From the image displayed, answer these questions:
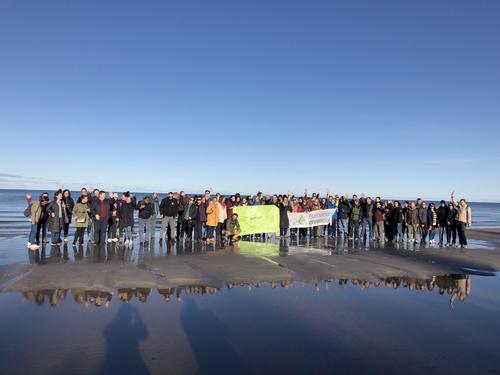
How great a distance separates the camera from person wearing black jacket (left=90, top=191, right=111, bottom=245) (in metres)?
14.6

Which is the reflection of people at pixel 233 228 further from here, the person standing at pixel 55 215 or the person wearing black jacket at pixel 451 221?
the person wearing black jacket at pixel 451 221

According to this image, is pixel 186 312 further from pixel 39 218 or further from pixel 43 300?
pixel 39 218

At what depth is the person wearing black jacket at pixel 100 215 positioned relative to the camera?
48.1 feet

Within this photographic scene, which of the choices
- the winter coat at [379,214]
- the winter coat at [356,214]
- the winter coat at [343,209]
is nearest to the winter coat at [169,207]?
the winter coat at [343,209]

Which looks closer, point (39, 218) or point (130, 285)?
point (130, 285)

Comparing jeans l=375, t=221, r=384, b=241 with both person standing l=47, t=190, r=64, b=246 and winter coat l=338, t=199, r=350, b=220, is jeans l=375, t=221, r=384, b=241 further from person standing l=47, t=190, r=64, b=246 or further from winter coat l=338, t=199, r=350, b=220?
person standing l=47, t=190, r=64, b=246

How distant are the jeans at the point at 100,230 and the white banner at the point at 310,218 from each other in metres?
8.65

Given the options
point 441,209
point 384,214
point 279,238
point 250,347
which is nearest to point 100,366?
point 250,347

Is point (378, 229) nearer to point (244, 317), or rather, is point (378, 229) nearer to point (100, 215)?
point (100, 215)

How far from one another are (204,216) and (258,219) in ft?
10.7

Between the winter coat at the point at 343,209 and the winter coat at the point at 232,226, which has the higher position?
the winter coat at the point at 343,209

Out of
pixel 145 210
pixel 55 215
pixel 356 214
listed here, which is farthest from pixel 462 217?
pixel 55 215

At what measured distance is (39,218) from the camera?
14.1 metres

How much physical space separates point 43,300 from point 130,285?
1722mm
